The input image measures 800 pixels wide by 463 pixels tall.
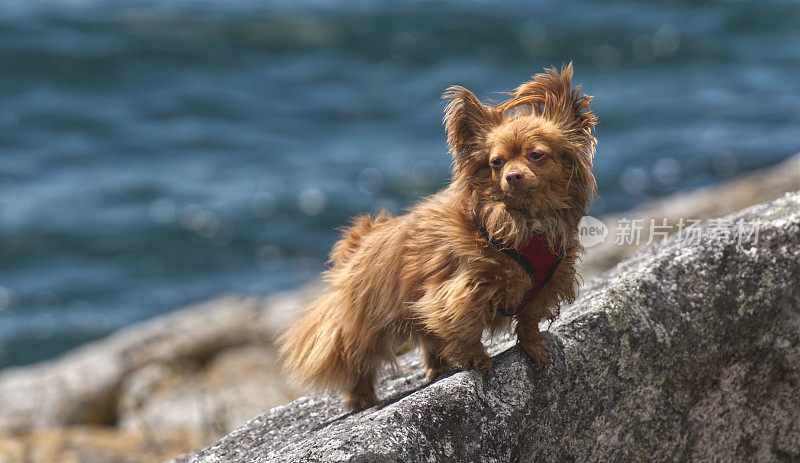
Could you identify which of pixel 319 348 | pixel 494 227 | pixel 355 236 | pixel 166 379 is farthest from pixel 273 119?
pixel 494 227

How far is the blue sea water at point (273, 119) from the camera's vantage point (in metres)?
15.4

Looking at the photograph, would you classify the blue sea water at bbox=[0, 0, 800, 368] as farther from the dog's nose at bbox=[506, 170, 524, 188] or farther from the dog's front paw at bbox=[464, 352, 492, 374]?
the dog's nose at bbox=[506, 170, 524, 188]

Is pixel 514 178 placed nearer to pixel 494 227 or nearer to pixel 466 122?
pixel 494 227

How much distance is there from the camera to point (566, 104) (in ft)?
11.4

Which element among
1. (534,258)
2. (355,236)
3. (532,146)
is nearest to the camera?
(532,146)

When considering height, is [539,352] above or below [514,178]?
below

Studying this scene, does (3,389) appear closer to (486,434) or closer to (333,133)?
(486,434)

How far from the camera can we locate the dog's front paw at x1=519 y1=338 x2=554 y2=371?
3.35 meters

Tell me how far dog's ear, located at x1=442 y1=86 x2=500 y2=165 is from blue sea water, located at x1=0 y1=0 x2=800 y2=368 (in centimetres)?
1112

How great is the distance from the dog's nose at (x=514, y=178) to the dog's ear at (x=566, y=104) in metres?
0.41

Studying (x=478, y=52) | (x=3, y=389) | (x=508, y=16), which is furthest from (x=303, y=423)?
(x=508, y=16)

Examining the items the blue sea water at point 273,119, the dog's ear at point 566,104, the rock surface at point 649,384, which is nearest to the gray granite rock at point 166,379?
the blue sea water at point 273,119

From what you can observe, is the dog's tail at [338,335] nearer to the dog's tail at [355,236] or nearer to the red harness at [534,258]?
the dog's tail at [355,236]

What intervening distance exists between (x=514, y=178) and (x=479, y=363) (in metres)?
0.80
